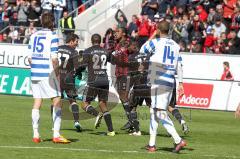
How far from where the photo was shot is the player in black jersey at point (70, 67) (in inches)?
770

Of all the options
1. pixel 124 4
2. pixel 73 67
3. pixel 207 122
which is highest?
pixel 124 4

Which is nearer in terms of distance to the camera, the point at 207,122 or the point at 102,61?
the point at 102,61

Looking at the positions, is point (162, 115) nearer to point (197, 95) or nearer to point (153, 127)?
point (153, 127)

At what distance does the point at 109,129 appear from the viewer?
1891 cm

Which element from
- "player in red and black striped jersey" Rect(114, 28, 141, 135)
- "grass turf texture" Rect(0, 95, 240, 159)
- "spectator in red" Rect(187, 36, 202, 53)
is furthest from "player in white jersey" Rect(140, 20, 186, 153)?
"spectator in red" Rect(187, 36, 202, 53)

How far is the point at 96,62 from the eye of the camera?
19.2 m

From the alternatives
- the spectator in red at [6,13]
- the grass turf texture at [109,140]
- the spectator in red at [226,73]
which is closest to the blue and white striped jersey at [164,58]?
the grass turf texture at [109,140]

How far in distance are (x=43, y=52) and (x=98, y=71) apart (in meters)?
3.13

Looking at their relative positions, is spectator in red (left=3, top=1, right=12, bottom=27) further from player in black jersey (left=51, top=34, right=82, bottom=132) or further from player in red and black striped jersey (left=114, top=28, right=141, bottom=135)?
player in black jersey (left=51, top=34, right=82, bottom=132)

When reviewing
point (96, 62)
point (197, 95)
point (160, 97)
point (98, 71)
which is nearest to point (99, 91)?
point (98, 71)

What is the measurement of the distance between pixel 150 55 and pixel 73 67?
4.71 m

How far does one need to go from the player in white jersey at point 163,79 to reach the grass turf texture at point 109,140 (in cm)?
44

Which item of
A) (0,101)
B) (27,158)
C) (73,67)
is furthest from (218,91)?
(27,158)

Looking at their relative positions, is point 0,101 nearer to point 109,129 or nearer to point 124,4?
point 109,129
